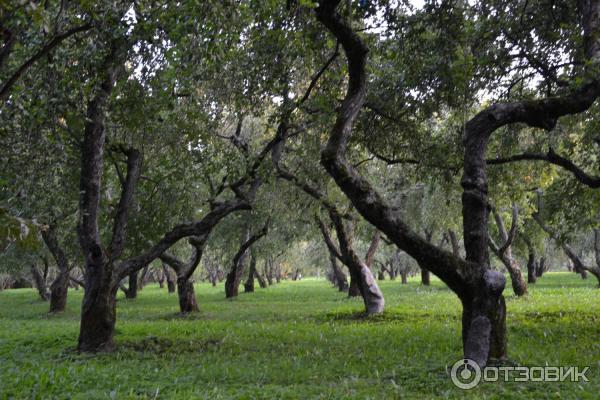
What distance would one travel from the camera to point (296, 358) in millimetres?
10812

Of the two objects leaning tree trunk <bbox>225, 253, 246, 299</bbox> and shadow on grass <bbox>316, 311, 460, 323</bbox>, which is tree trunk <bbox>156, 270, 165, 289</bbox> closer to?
leaning tree trunk <bbox>225, 253, 246, 299</bbox>

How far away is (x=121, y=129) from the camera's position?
50.3 ft

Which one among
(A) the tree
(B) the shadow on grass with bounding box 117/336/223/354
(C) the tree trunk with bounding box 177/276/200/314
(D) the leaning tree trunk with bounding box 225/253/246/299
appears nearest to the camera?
(A) the tree

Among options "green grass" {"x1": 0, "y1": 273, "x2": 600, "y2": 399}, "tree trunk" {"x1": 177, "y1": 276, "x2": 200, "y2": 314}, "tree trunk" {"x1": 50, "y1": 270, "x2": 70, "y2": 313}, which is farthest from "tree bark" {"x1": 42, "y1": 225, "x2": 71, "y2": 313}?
"green grass" {"x1": 0, "y1": 273, "x2": 600, "y2": 399}

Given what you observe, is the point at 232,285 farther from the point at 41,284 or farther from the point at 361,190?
the point at 361,190

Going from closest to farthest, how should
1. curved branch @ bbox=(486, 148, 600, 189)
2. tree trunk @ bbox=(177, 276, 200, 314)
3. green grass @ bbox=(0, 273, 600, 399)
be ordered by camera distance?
green grass @ bbox=(0, 273, 600, 399), curved branch @ bbox=(486, 148, 600, 189), tree trunk @ bbox=(177, 276, 200, 314)

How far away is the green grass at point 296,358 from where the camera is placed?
25.3 ft

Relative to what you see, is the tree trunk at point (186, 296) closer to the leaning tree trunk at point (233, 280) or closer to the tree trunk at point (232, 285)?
the leaning tree trunk at point (233, 280)

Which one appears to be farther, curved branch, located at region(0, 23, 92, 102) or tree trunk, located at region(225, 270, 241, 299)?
tree trunk, located at region(225, 270, 241, 299)

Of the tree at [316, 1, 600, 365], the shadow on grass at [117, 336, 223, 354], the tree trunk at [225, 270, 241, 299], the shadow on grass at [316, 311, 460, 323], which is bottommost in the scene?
the shadow on grass at [316, 311, 460, 323]

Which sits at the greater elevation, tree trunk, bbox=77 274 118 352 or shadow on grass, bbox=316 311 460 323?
tree trunk, bbox=77 274 118 352

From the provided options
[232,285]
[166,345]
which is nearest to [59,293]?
[232,285]

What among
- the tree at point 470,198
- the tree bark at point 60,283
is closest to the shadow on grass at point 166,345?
the tree at point 470,198

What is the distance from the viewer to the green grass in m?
7.72
